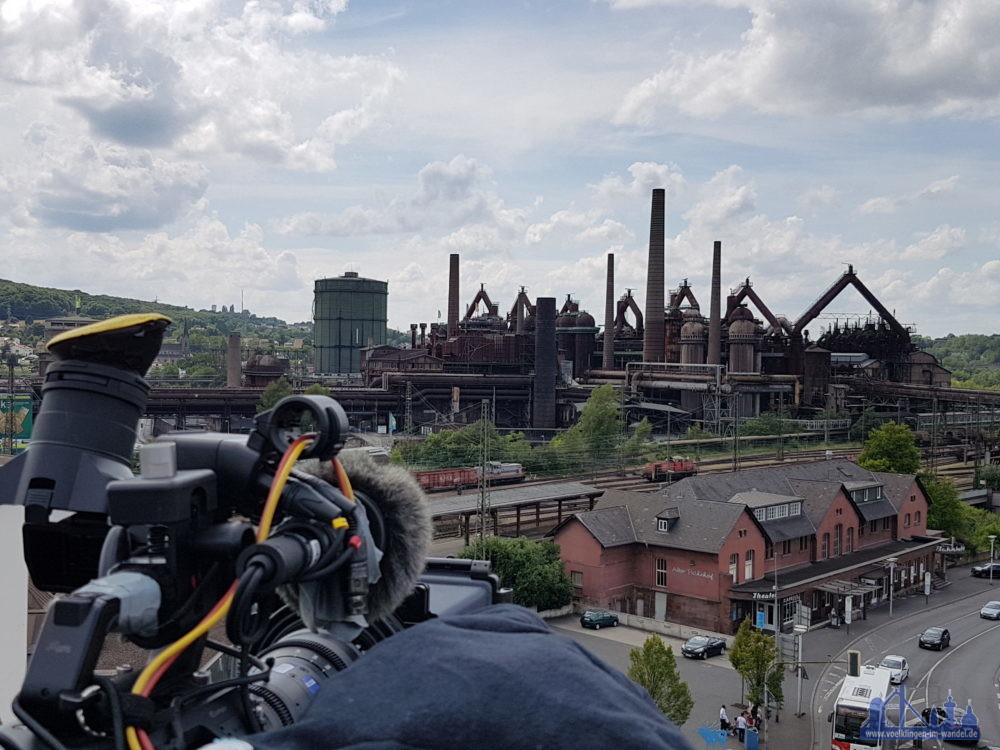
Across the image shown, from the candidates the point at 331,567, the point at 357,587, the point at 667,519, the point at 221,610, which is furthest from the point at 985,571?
the point at 221,610

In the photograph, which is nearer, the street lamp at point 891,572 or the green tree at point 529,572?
the green tree at point 529,572

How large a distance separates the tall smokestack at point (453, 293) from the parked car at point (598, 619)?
47.3m

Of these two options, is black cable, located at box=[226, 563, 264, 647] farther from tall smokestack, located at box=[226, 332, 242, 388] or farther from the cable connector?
tall smokestack, located at box=[226, 332, 242, 388]

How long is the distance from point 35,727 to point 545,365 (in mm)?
56166

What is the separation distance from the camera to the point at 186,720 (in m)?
1.76

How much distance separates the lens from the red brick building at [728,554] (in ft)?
80.5

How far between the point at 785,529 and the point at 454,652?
1070 inches

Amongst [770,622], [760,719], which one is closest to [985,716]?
[760,719]

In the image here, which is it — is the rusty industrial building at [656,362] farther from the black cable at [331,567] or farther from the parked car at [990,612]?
the black cable at [331,567]

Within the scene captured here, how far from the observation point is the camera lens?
2.02 m

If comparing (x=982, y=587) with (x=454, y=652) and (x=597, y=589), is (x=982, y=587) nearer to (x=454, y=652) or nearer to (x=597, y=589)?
(x=597, y=589)

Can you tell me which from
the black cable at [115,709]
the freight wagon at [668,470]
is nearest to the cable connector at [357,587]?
the black cable at [115,709]

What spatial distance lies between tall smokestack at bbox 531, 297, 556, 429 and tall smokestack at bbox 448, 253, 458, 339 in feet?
46.0

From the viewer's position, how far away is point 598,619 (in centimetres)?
2414
